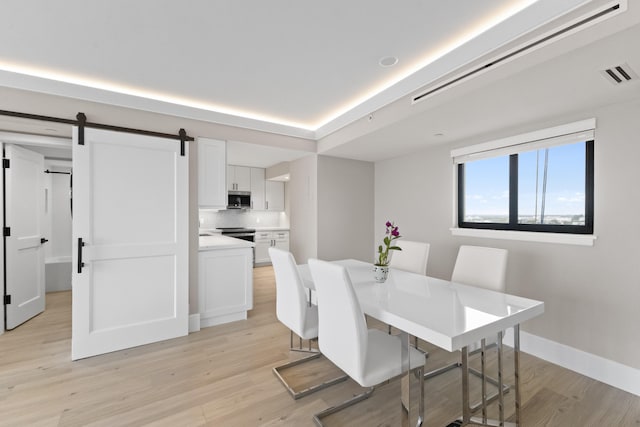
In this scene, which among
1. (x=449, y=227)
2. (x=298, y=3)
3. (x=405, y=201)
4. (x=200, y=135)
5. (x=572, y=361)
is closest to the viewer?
(x=298, y=3)

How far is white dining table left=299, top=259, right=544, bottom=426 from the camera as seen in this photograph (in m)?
1.35

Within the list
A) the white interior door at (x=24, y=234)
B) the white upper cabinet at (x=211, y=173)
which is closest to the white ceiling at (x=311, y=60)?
the white upper cabinet at (x=211, y=173)

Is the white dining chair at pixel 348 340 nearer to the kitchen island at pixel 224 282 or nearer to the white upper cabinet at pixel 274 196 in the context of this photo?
the kitchen island at pixel 224 282

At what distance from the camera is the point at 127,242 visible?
271 centimetres

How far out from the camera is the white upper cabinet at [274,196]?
6.83 m

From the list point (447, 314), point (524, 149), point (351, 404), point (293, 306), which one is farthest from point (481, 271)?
point (293, 306)

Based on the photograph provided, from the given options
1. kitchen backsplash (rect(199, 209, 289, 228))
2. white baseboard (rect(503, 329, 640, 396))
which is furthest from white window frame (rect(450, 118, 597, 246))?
kitchen backsplash (rect(199, 209, 289, 228))

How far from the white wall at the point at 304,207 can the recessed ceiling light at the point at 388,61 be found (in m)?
1.93

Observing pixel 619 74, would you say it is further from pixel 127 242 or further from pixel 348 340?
pixel 127 242

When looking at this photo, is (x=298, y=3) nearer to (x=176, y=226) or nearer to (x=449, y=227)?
(x=176, y=226)

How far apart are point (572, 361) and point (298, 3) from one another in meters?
3.36

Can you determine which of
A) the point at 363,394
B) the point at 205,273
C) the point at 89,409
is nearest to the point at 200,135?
the point at 205,273

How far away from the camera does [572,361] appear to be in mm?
2357

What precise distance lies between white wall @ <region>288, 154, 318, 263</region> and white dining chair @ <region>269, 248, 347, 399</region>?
1.85 m
